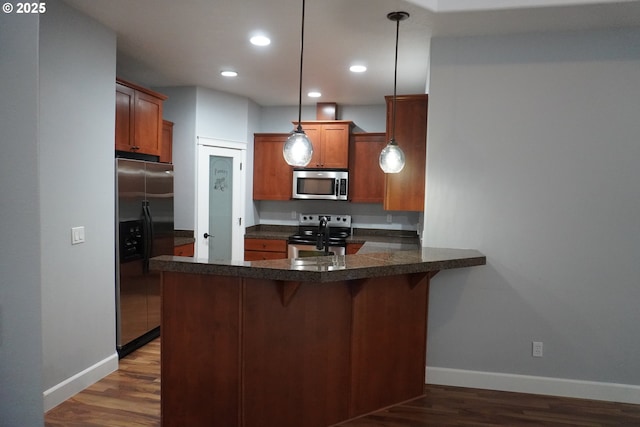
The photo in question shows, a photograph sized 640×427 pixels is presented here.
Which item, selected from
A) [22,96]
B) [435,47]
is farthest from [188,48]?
[22,96]

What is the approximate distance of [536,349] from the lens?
10.3 ft

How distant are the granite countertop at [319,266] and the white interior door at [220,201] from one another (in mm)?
2759

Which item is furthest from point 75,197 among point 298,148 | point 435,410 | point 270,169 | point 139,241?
point 270,169

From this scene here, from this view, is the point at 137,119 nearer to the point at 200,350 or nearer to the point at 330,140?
the point at 200,350

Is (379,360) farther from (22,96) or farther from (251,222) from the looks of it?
(251,222)

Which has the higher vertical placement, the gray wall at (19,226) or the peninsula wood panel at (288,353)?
the gray wall at (19,226)

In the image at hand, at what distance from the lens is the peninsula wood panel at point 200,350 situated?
2.41m

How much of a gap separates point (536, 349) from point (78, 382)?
3372 mm

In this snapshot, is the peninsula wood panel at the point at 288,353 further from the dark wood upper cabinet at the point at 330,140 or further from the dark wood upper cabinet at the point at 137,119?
the dark wood upper cabinet at the point at 330,140

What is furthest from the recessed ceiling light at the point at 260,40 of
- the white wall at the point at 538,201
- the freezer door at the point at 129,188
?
the freezer door at the point at 129,188

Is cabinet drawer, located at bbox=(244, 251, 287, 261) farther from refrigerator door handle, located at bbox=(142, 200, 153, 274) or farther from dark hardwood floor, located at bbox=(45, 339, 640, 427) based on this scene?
dark hardwood floor, located at bbox=(45, 339, 640, 427)

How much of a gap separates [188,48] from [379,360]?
9.66ft

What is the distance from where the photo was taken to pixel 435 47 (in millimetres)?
3205

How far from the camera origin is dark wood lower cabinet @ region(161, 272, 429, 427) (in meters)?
2.41
